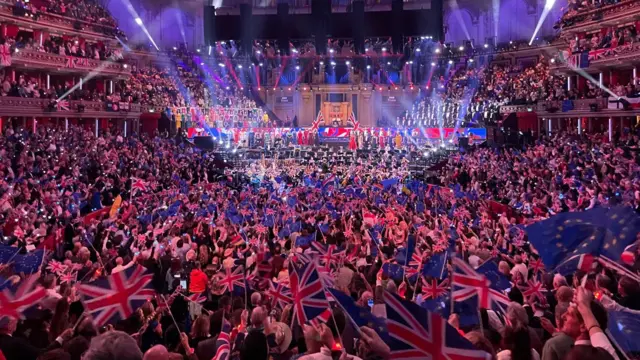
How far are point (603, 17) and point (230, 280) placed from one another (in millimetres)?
34415

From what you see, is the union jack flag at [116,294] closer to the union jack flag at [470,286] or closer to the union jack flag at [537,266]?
the union jack flag at [470,286]

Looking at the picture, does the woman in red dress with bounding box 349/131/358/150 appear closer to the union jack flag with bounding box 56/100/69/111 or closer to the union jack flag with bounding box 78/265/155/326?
the union jack flag with bounding box 56/100/69/111

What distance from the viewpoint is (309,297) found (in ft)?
25.0

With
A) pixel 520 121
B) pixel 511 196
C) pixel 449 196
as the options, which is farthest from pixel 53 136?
pixel 520 121

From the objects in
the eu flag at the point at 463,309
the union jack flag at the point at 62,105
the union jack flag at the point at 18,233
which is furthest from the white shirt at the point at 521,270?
the union jack flag at the point at 62,105

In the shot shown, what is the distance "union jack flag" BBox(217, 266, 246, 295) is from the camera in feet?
33.2

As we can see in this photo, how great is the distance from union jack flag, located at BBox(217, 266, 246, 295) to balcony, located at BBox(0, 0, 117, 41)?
29635 millimetres

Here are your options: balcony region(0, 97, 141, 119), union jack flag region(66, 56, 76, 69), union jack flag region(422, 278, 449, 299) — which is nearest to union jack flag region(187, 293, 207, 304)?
union jack flag region(422, 278, 449, 299)

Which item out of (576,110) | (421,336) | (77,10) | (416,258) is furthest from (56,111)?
(421,336)

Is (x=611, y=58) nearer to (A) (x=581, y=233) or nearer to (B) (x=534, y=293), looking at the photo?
(A) (x=581, y=233)

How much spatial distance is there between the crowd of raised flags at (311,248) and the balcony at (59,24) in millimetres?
8190

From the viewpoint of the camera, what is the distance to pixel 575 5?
135 feet

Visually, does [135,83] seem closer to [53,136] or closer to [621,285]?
[53,136]

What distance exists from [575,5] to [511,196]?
864 inches
